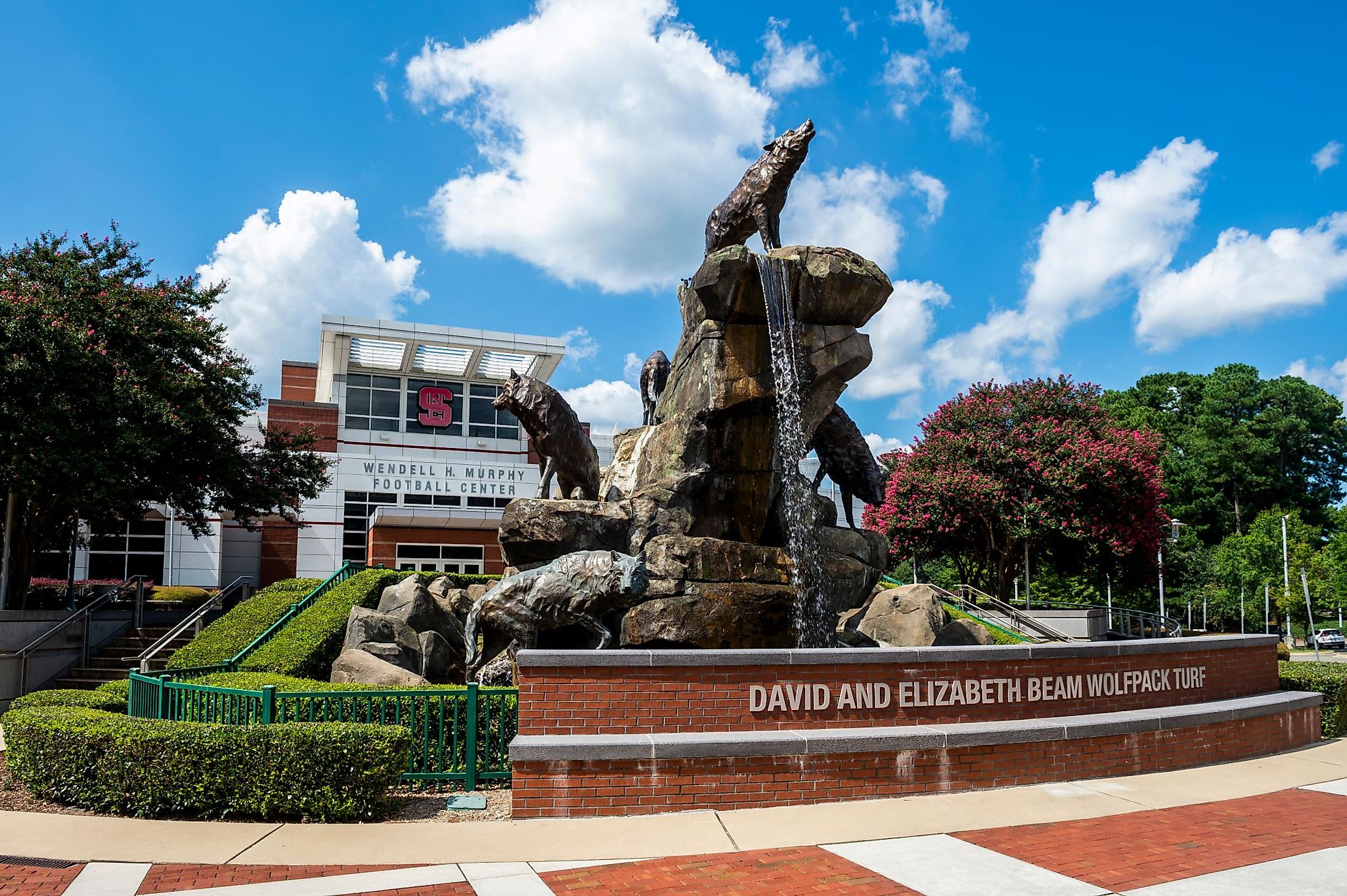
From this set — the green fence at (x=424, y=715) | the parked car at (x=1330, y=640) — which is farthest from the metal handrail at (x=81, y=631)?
the parked car at (x=1330, y=640)

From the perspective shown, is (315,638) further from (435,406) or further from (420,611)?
(435,406)

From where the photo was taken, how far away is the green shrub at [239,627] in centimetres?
1744

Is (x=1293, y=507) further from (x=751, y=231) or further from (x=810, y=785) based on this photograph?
(x=810, y=785)

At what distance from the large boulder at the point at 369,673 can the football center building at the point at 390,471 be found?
21.9m

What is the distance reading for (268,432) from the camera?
2520 cm

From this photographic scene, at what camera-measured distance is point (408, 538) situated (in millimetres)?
35562

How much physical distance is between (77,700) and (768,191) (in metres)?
11.6

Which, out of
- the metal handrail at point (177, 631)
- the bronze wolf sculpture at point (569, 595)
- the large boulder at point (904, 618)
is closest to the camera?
the bronze wolf sculpture at point (569, 595)

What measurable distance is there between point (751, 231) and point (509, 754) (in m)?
10.2

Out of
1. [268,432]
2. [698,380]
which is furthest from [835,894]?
[268,432]

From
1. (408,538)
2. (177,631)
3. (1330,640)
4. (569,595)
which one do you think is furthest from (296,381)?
(1330,640)

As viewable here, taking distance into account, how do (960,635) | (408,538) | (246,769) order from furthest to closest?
1. (408,538)
2. (960,635)
3. (246,769)

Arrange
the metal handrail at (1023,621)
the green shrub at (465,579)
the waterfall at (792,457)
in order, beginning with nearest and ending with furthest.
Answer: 1. the waterfall at (792,457)
2. the metal handrail at (1023,621)
3. the green shrub at (465,579)

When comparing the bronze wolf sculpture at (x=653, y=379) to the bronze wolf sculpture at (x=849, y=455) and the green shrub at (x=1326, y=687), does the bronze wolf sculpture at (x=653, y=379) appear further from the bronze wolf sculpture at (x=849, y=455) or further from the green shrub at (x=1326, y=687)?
the green shrub at (x=1326, y=687)
